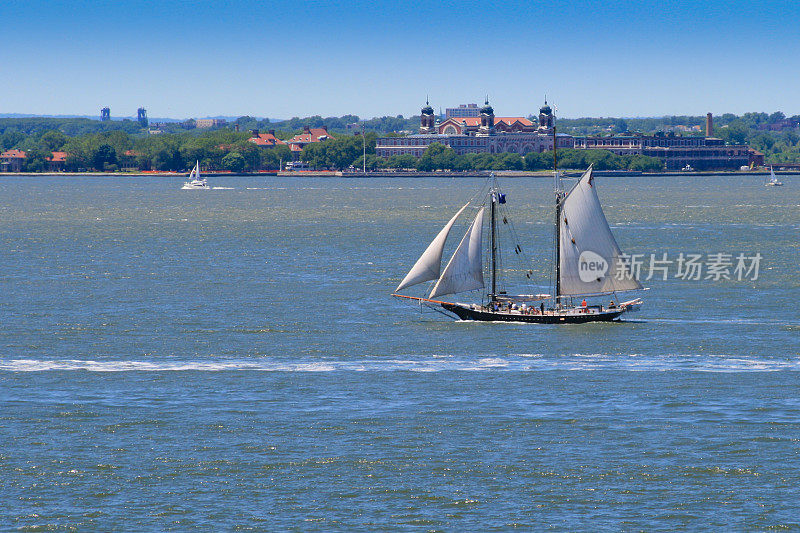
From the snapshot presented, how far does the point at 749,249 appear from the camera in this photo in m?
115

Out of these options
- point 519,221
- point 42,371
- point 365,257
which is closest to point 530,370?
point 42,371

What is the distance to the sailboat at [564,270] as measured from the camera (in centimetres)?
6581

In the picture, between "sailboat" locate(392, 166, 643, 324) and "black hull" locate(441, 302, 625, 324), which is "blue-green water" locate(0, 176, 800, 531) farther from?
"sailboat" locate(392, 166, 643, 324)

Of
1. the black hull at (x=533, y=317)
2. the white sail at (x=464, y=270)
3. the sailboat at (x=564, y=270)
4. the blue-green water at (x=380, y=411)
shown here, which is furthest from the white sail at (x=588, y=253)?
the white sail at (x=464, y=270)

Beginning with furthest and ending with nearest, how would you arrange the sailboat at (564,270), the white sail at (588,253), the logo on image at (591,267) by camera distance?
1. the logo on image at (591,267)
2. the white sail at (588,253)
3. the sailboat at (564,270)

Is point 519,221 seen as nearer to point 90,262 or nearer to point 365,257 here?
point 365,257

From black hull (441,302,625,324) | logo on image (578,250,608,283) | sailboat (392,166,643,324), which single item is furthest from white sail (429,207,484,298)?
logo on image (578,250,608,283)

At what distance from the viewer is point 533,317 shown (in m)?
65.7

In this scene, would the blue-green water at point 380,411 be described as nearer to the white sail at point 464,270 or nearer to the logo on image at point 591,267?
the white sail at point 464,270

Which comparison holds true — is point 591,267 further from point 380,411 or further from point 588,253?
point 380,411

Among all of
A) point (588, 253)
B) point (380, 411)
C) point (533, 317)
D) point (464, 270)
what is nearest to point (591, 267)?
point (588, 253)

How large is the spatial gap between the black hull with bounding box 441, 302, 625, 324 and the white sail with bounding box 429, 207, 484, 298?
0.94 m

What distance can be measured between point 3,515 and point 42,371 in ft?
62.2

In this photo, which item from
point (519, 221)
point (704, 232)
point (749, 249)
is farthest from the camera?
point (519, 221)
